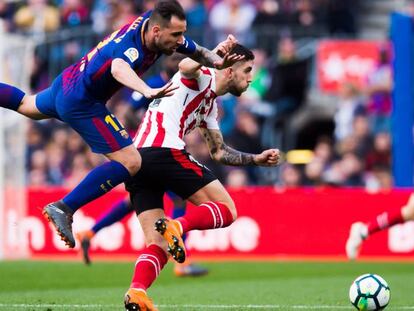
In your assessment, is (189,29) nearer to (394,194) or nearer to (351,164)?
(351,164)

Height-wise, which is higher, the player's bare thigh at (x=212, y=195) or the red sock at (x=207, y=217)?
the player's bare thigh at (x=212, y=195)

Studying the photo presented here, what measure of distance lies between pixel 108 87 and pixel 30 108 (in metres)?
0.87

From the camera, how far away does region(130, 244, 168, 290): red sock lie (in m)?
7.84

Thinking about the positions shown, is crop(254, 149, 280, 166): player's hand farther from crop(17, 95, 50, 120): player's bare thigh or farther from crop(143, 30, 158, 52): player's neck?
crop(17, 95, 50, 120): player's bare thigh

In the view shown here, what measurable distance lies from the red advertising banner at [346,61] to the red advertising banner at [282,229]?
306 cm

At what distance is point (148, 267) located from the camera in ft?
26.2

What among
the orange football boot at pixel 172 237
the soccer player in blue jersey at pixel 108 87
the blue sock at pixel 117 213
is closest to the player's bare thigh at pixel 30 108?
the soccer player in blue jersey at pixel 108 87

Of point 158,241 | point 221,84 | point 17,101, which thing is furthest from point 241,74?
point 17,101

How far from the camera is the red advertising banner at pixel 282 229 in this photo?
15625 millimetres

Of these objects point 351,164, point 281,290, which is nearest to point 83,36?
point 351,164

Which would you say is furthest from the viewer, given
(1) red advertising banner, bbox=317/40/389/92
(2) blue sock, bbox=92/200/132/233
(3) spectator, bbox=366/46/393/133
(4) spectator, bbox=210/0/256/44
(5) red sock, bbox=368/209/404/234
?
(4) spectator, bbox=210/0/256/44

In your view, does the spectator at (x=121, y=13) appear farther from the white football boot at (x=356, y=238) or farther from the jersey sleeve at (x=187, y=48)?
the jersey sleeve at (x=187, y=48)

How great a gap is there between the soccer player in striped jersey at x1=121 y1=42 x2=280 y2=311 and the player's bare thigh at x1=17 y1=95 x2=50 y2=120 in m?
0.82

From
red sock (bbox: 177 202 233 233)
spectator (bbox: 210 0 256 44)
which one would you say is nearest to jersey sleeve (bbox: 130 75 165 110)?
red sock (bbox: 177 202 233 233)
